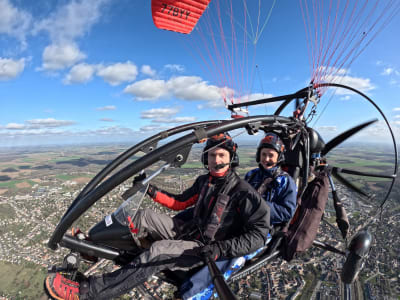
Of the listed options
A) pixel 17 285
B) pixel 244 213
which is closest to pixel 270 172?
pixel 244 213

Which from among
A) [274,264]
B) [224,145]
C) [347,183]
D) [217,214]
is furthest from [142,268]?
[274,264]

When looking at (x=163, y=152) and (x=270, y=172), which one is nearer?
(x=163, y=152)

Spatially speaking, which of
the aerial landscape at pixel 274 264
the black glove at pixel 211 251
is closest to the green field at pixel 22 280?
the aerial landscape at pixel 274 264

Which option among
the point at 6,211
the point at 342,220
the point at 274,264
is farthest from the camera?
the point at 6,211

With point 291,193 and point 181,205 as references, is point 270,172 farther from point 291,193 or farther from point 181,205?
point 181,205

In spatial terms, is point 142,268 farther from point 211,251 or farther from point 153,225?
point 211,251

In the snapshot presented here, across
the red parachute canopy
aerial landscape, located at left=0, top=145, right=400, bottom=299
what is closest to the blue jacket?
aerial landscape, located at left=0, top=145, right=400, bottom=299
